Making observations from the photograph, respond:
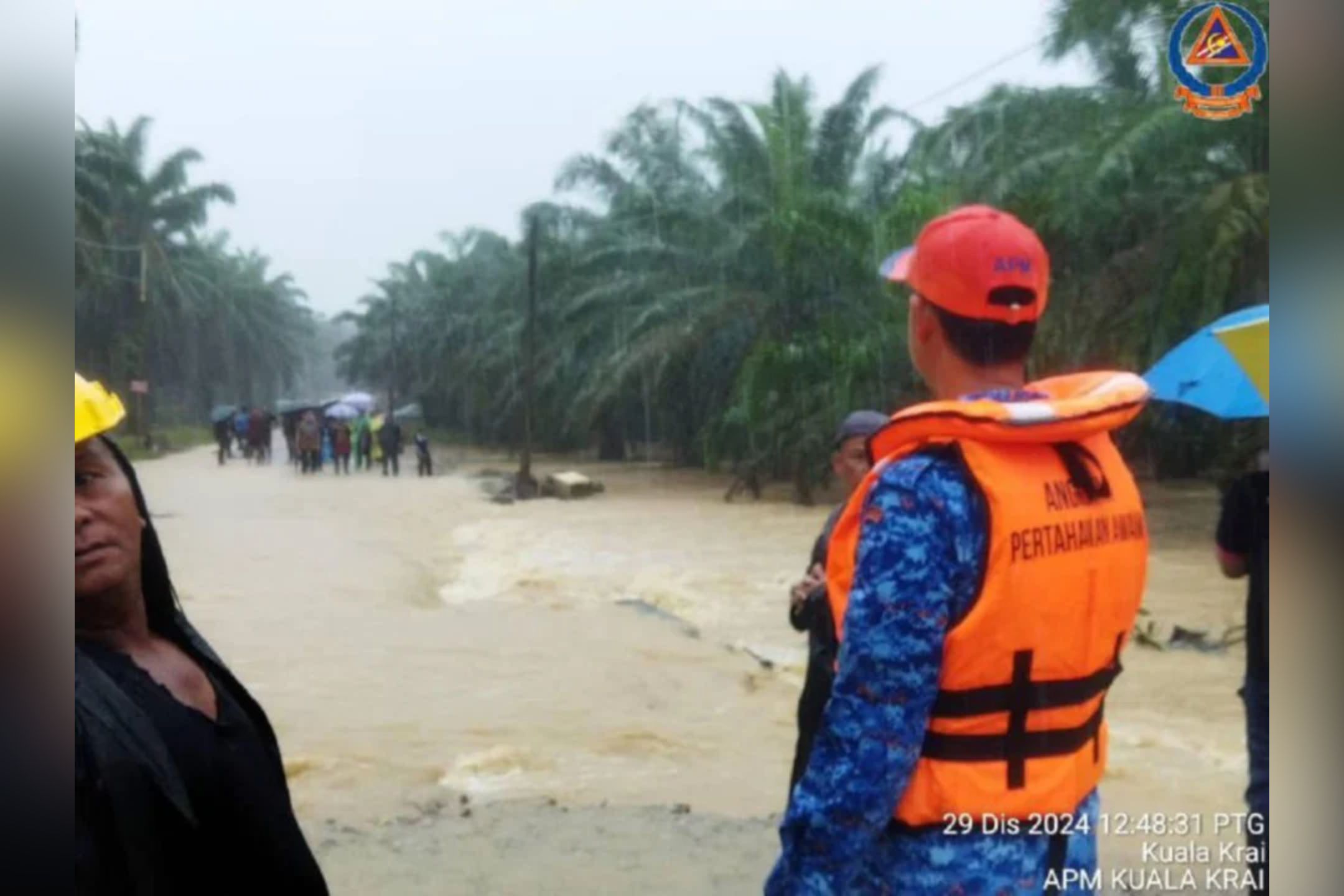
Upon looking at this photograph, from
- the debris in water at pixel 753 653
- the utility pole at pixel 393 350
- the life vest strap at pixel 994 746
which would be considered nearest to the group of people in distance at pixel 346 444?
the utility pole at pixel 393 350

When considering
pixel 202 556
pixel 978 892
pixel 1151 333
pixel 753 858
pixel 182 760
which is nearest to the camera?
pixel 182 760

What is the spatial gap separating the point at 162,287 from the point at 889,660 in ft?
17.5

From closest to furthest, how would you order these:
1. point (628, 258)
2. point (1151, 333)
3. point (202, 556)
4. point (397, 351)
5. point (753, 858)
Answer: point (753, 858) < point (1151, 333) < point (202, 556) < point (628, 258) < point (397, 351)

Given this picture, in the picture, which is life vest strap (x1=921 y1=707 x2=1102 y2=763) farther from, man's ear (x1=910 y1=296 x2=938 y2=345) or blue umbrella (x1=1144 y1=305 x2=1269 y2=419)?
blue umbrella (x1=1144 y1=305 x2=1269 y2=419)

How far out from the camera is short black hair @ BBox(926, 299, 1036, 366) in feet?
5.30

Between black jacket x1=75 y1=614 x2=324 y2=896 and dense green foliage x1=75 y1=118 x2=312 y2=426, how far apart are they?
1.23 feet

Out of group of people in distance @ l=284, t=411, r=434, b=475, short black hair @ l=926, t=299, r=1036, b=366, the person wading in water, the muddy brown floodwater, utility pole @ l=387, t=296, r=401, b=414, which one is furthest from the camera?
utility pole @ l=387, t=296, r=401, b=414

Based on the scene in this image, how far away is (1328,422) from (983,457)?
387mm

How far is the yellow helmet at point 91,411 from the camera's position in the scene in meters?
1.24

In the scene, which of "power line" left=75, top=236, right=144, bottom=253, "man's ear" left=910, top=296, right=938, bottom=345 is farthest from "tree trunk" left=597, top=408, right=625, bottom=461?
"man's ear" left=910, top=296, right=938, bottom=345

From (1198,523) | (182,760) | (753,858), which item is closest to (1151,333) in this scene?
(1198,523)

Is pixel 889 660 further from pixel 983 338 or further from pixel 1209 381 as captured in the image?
pixel 1209 381

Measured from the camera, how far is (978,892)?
1.59 metres

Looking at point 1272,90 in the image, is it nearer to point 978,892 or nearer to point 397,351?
point 978,892
